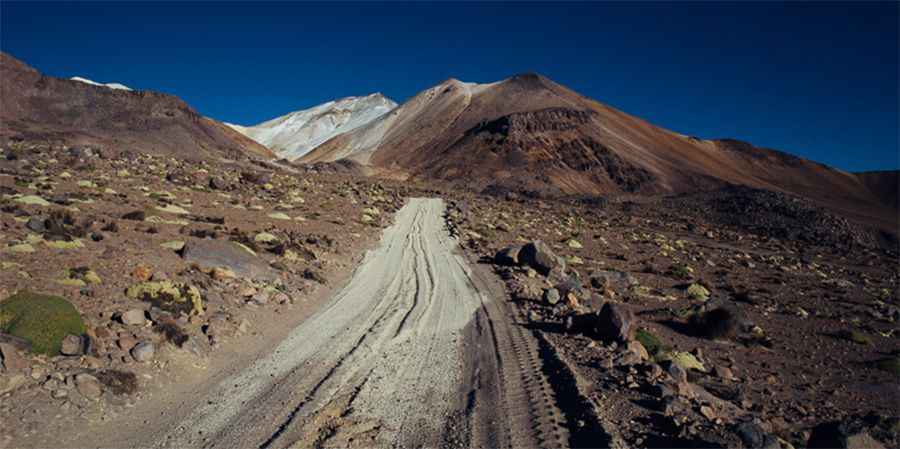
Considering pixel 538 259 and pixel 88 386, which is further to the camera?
pixel 538 259

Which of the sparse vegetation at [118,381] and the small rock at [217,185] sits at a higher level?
the small rock at [217,185]

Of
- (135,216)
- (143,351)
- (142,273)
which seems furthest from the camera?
(135,216)

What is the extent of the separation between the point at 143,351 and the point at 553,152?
83144 mm

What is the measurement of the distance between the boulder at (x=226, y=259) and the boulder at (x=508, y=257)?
9.39 metres

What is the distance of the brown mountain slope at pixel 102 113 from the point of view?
6175cm

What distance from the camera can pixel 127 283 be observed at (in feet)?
35.0

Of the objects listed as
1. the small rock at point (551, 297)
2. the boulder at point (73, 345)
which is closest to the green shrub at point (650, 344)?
the small rock at point (551, 297)

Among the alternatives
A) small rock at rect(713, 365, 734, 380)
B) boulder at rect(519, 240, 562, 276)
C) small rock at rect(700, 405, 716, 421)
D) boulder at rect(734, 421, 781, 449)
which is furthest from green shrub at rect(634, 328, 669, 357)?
boulder at rect(734, 421, 781, 449)

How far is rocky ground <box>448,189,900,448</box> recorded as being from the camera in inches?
293

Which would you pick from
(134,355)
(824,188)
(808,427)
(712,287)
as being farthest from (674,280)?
(824,188)

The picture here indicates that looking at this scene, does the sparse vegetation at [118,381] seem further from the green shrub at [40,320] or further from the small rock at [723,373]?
the small rock at [723,373]

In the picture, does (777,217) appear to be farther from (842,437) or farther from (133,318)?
(133,318)

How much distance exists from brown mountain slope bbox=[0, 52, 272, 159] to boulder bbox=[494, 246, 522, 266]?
5558 centimetres

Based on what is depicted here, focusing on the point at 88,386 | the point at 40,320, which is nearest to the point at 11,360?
the point at 40,320
